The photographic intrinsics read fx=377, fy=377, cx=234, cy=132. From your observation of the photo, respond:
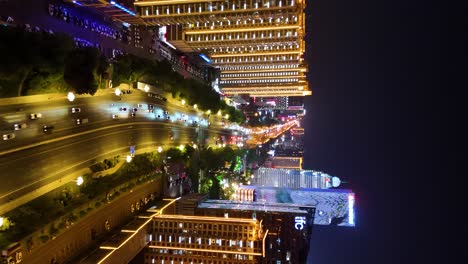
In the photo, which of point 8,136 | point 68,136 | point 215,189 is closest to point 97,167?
point 68,136

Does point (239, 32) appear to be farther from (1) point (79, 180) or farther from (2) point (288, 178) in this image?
(2) point (288, 178)

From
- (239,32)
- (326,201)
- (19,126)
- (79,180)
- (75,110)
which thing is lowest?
(326,201)

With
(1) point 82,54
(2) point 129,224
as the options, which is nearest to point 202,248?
(2) point 129,224

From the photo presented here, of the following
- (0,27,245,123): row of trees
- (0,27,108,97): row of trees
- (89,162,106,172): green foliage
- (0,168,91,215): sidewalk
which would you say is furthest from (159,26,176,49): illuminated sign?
(0,168,91,215): sidewalk

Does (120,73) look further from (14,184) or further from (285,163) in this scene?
(285,163)

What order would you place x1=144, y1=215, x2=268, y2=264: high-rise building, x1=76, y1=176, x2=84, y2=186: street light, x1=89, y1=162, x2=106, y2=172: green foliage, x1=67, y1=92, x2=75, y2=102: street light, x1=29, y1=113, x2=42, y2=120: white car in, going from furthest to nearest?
x1=144, y1=215, x2=268, y2=264: high-rise building, x1=89, y1=162, x2=106, y2=172: green foliage, x1=67, y1=92, x2=75, y2=102: street light, x1=76, y1=176, x2=84, y2=186: street light, x1=29, y1=113, x2=42, y2=120: white car

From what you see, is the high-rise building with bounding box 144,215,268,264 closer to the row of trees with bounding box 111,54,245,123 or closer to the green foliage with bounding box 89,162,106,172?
the green foliage with bounding box 89,162,106,172

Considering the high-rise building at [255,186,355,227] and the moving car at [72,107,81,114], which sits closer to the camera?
the moving car at [72,107,81,114]
